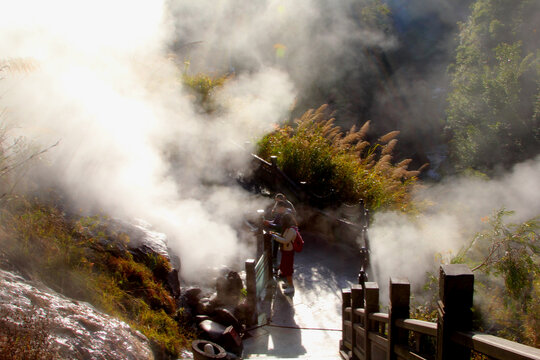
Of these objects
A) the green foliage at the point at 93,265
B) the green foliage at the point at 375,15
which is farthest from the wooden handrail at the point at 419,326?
the green foliage at the point at 375,15

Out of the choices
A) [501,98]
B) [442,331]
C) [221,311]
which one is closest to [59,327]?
[221,311]

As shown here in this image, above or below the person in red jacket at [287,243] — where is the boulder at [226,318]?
below

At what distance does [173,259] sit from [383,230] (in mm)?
3483

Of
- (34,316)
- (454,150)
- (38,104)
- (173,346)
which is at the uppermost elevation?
(454,150)

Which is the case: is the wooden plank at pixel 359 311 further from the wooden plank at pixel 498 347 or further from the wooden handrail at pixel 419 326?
the wooden plank at pixel 498 347

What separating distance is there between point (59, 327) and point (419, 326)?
2002 mm

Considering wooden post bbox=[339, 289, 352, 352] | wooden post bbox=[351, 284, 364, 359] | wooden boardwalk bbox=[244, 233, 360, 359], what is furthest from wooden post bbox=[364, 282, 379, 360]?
wooden boardwalk bbox=[244, 233, 360, 359]

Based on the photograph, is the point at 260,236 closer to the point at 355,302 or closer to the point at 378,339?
the point at 355,302

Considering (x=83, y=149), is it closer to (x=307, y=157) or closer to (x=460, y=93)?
(x=307, y=157)

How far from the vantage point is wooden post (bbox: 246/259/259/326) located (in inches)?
177

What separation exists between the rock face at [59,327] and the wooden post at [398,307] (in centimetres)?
165

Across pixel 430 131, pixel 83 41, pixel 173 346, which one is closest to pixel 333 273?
pixel 173 346

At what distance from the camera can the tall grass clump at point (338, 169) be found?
769 centimetres

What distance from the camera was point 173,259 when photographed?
15.1ft
